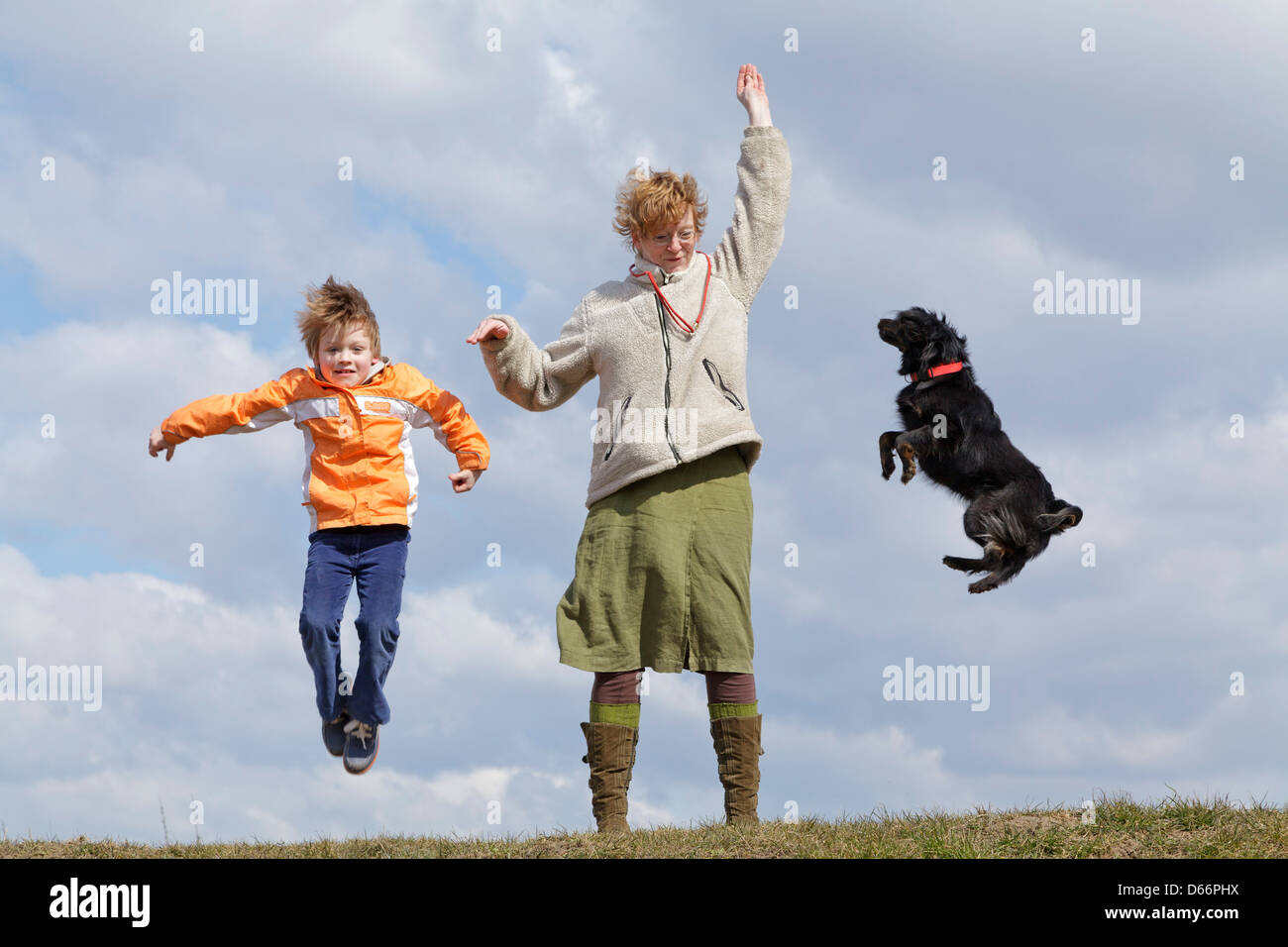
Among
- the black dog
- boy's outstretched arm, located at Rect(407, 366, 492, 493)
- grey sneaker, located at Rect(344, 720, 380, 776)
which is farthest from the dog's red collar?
grey sneaker, located at Rect(344, 720, 380, 776)

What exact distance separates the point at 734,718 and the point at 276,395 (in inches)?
122

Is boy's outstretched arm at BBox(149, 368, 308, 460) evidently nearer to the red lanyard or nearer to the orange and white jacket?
the orange and white jacket

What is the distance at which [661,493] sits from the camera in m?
→ 6.18

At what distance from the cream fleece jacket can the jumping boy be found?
2.04 ft

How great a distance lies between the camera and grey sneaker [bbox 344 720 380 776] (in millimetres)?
6922

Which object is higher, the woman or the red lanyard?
the red lanyard

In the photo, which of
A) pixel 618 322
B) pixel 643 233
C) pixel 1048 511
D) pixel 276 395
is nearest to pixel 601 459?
pixel 618 322

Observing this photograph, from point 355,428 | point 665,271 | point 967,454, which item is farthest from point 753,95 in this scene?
point 355,428

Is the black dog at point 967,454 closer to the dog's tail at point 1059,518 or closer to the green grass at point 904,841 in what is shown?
the dog's tail at point 1059,518

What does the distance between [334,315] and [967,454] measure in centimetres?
385

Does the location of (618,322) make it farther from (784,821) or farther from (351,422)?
(784,821)

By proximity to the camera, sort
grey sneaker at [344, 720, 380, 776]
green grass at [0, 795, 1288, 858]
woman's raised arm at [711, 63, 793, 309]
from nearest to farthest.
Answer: green grass at [0, 795, 1288, 858], woman's raised arm at [711, 63, 793, 309], grey sneaker at [344, 720, 380, 776]

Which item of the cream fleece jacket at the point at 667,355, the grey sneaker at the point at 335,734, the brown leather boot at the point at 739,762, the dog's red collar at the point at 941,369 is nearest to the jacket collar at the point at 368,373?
the cream fleece jacket at the point at 667,355
